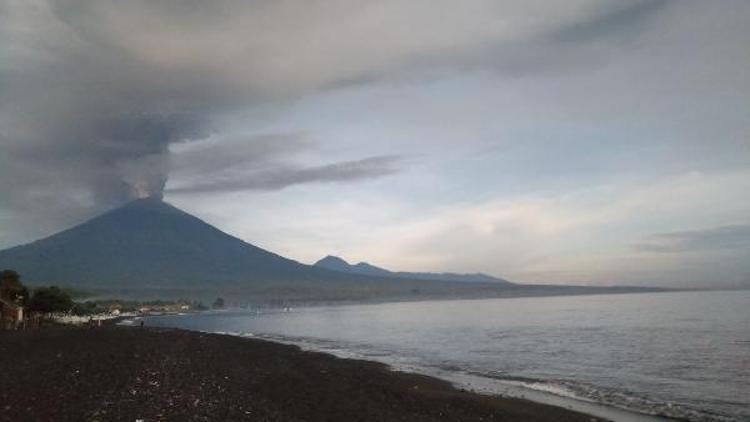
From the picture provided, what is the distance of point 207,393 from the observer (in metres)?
18.7

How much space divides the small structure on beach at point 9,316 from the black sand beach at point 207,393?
1096 inches

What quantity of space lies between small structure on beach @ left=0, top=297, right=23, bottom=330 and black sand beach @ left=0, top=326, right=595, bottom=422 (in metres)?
27.8

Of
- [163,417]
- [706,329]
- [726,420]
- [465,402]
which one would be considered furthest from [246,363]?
[706,329]

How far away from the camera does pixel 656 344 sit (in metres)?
55.9

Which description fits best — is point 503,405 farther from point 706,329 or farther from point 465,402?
point 706,329

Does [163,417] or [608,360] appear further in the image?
[608,360]

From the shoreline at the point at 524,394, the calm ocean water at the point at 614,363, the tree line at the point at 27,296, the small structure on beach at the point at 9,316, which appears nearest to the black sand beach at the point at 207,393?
the shoreline at the point at 524,394

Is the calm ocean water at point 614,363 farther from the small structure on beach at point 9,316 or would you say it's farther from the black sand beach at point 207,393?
the small structure on beach at point 9,316

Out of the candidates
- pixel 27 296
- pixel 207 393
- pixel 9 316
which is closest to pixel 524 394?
pixel 207 393

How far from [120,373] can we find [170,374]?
73.1 inches

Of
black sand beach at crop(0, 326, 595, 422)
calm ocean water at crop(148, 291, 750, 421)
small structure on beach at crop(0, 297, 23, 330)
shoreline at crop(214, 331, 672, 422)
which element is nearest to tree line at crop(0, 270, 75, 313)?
small structure on beach at crop(0, 297, 23, 330)

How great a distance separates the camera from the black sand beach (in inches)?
603

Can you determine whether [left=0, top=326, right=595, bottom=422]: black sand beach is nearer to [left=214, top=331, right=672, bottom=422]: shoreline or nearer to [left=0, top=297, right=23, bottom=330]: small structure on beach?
[left=214, top=331, right=672, bottom=422]: shoreline

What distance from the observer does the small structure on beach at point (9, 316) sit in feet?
184
